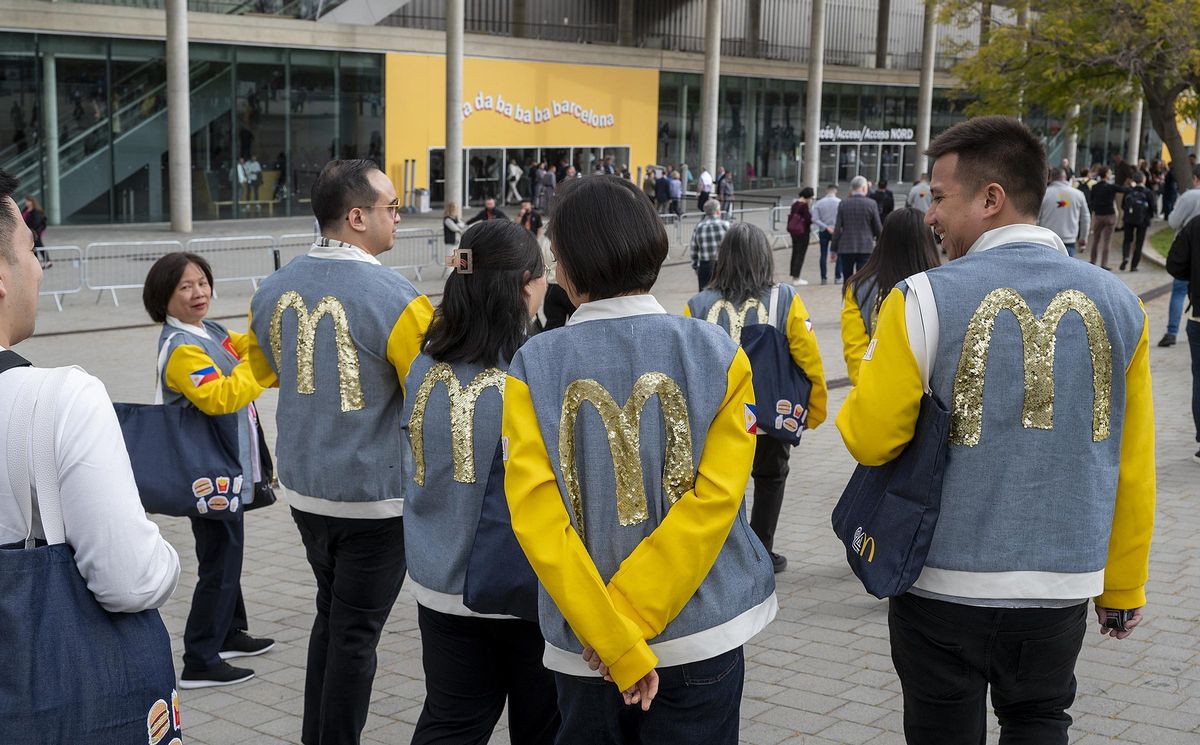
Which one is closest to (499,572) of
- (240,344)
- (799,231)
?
(240,344)

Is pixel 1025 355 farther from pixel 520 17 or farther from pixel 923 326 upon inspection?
pixel 520 17

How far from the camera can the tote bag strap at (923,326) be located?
2.95 m

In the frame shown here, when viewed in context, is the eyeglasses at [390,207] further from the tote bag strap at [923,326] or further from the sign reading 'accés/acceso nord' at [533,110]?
the sign reading 'accés/acceso nord' at [533,110]

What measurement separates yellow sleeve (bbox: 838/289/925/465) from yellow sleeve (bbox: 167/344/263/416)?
2574 millimetres

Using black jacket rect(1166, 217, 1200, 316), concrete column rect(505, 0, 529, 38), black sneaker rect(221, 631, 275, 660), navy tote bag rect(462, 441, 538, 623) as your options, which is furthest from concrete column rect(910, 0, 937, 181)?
navy tote bag rect(462, 441, 538, 623)

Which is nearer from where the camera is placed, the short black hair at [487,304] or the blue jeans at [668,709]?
the blue jeans at [668,709]

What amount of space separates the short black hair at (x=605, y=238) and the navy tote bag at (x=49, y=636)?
109 cm

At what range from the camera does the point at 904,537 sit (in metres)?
2.95

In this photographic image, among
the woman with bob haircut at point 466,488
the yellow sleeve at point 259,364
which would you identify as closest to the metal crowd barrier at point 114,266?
the yellow sleeve at point 259,364

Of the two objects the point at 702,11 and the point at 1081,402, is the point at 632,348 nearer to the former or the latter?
the point at 1081,402

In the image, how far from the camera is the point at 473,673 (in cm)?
336

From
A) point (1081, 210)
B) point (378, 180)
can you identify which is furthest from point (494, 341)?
point (1081, 210)

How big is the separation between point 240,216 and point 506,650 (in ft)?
104

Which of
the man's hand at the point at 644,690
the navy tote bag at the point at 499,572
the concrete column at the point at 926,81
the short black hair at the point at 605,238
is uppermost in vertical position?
the concrete column at the point at 926,81
